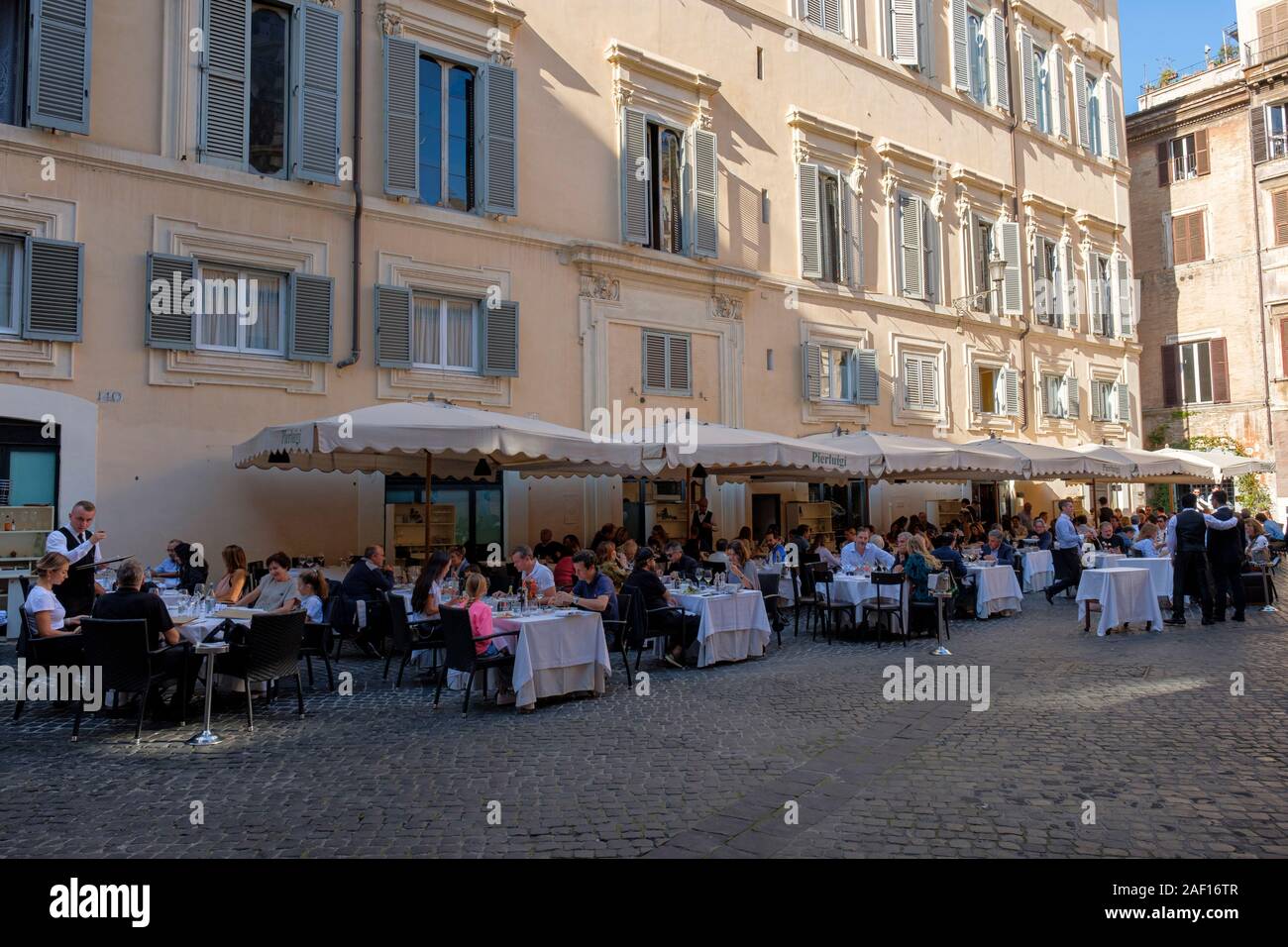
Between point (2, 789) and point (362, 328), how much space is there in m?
8.91

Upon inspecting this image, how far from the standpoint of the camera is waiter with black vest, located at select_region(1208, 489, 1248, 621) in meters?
12.2

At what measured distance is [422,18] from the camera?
Result: 1423 cm

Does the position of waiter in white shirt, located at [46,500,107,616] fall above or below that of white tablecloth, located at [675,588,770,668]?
above

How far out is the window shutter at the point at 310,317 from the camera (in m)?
12.8

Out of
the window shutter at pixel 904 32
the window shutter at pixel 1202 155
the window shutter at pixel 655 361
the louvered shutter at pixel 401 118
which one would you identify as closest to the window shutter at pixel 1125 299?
the window shutter at pixel 1202 155

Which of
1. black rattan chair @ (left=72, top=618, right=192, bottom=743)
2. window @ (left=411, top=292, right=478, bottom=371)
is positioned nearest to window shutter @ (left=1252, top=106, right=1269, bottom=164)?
window @ (left=411, top=292, right=478, bottom=371)

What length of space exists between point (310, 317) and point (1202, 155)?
2858cm

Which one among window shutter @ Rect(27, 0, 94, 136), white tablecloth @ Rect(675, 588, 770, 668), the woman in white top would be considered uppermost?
window shutter @ Rect(27, 0, 94, 136)

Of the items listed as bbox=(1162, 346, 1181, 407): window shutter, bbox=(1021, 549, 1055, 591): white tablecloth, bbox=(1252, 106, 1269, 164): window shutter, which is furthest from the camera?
bbox=(1162, 346, 1181, 407): window shutter

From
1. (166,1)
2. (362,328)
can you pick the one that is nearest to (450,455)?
(362,328)

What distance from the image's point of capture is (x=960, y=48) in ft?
76.5

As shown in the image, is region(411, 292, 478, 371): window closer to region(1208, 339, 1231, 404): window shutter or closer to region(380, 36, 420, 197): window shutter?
region(380, 36, 420, 197): window shutter

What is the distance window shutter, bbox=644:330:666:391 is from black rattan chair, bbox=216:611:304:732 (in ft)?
32.2

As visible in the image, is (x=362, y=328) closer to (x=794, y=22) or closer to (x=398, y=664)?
(x=398, y=664)
